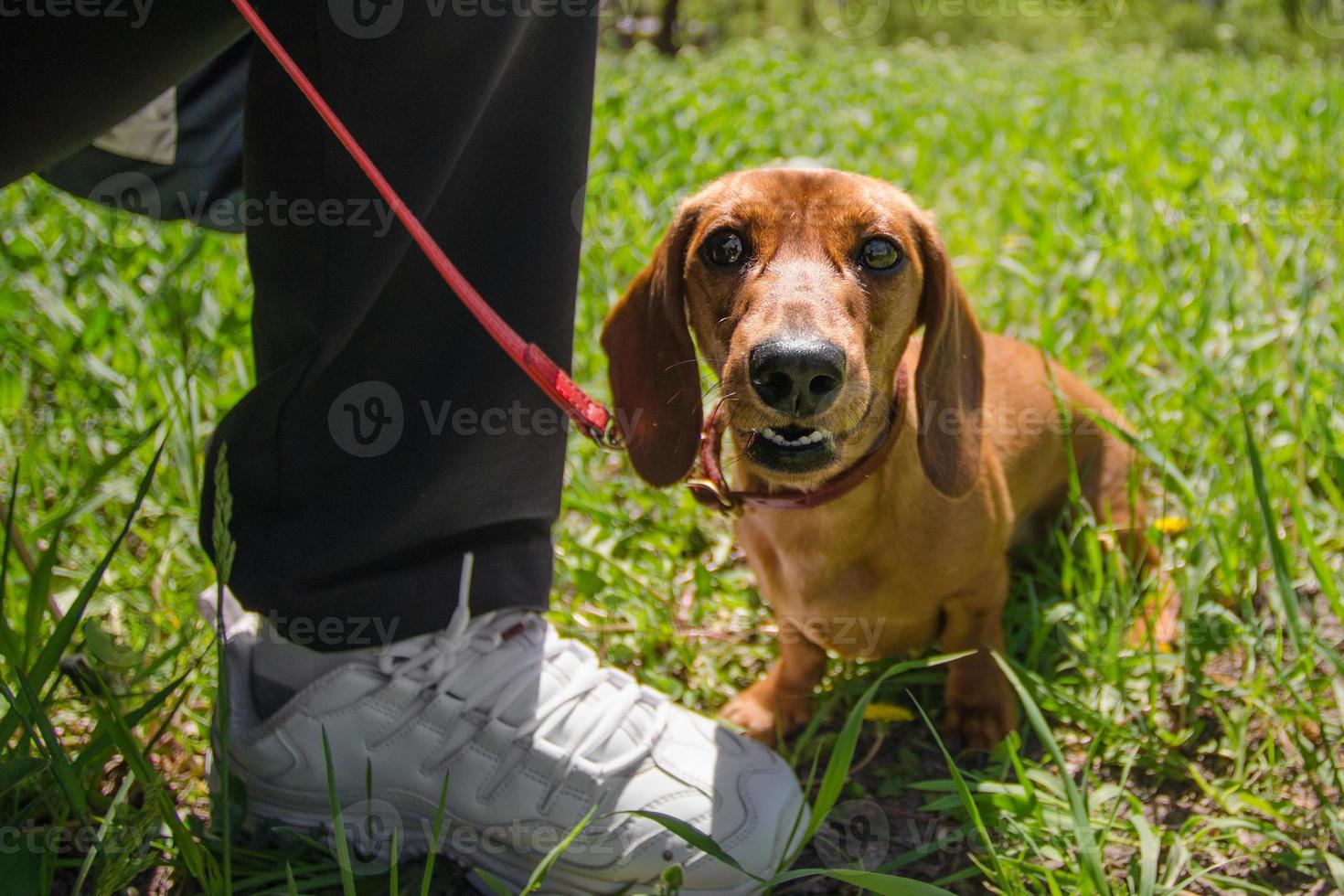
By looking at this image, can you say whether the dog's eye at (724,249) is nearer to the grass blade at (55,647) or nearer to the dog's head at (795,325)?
the dog's head at (795,325)

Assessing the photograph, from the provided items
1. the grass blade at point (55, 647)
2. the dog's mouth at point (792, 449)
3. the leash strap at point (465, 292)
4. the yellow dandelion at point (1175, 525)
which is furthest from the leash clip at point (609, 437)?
the yellow dandelion at point (1175, 525)

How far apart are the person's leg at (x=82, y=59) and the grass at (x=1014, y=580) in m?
0.45

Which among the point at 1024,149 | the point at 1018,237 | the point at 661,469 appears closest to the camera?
the point at 661,469

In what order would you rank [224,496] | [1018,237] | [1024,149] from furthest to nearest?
[1024,149]
[1018,237]
[224,496]

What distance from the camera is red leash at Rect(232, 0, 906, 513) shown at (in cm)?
139

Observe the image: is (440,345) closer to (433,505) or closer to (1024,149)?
(433,505)

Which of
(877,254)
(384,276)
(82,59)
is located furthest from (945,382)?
(82,59)

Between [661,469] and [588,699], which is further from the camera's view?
[661,469]

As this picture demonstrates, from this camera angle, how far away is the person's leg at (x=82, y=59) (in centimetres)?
134

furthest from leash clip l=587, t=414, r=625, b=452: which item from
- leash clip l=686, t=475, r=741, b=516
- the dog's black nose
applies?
the dog's black nose

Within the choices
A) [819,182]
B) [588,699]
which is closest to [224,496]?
[588,699]

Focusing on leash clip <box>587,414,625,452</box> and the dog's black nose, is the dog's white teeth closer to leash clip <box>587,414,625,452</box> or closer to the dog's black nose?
the dog's black nose

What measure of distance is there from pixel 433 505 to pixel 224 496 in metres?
0.48

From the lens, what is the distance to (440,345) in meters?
1.69
